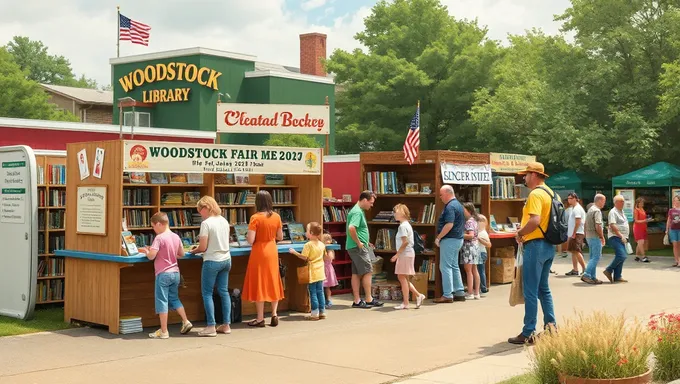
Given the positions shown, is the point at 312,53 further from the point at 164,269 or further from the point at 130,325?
the point at 164,269

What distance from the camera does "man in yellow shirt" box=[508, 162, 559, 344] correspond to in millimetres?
10609

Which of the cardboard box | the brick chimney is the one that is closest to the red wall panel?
the cardboard box

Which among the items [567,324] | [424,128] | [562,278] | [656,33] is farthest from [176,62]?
[567,324]

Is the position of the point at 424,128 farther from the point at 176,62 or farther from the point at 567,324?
the point at 567,324

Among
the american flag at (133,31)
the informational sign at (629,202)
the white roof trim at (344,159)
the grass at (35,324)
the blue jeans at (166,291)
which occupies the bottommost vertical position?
the grass at (35,324)

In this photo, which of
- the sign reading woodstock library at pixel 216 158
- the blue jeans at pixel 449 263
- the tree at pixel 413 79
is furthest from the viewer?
the tree at pixel 413 79

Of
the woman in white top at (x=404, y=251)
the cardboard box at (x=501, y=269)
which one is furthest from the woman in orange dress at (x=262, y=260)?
the cardboard box at (x=501, y=269)

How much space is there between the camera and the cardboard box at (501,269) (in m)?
18.5

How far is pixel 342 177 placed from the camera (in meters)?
25.4

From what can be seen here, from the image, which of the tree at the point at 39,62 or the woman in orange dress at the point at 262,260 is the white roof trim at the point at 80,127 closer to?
the woman in orange dress at the point at 262,260

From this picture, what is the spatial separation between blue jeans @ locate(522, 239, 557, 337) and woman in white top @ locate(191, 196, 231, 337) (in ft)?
13.4

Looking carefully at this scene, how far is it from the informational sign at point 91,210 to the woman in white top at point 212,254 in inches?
52.3

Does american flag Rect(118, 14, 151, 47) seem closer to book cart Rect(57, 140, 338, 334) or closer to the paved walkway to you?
book cart Rect(57, 140, 338, 334)

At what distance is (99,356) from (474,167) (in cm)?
884
